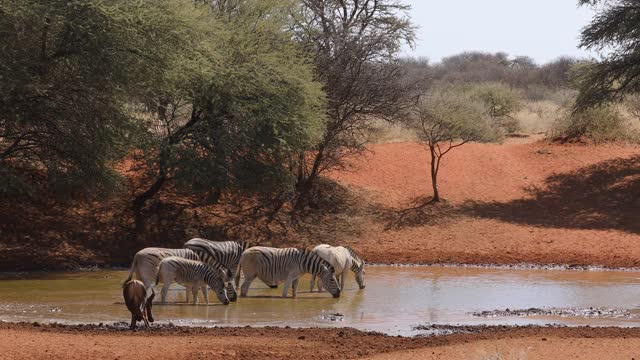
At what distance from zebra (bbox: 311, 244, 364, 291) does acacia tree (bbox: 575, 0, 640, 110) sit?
54.6 feet

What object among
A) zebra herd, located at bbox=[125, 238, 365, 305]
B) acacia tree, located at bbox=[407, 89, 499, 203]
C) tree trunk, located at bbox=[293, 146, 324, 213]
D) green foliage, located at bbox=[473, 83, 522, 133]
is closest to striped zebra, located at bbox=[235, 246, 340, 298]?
zebra herd, located at bbox=[125, 238, 365, 305]

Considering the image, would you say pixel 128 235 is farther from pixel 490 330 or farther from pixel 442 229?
pixel 490 330

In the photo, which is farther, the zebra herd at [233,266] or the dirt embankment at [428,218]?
the dirt embankment at [428,218]

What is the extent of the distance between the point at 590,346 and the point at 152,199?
1801 centimetres

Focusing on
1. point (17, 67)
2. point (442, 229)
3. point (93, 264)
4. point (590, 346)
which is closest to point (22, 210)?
point (93, 264)

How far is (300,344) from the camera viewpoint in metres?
14.1

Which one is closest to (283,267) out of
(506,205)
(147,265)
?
(147,265)

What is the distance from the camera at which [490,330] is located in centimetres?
1589

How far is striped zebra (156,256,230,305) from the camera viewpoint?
61.2 feet

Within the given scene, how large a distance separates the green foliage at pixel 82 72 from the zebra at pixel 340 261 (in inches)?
262

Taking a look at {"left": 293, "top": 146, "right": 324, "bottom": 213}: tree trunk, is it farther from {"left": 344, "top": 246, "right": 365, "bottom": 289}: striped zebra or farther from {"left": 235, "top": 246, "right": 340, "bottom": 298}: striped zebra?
{"left": 235, "top": 246, "right": 340, "bottom": 298}: striped zebra

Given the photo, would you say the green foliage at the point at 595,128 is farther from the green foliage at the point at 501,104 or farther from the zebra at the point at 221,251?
the zebra at the point at 221,251

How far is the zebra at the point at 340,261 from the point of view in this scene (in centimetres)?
2106

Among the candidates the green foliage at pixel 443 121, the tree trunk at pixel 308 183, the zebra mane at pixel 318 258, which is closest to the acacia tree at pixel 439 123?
the green foliage at pixel 443 121
